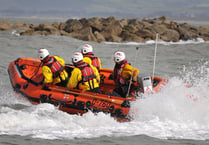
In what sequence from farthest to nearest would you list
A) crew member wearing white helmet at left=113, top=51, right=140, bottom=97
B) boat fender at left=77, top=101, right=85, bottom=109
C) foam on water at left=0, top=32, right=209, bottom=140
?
crew member wearing white helmet at left=113, top=51, right=140, bottom=97 < boat fender at left=77, top=101, right=85, bottom=109 < foam on water at left=0, top=32, right=209, bottom=140

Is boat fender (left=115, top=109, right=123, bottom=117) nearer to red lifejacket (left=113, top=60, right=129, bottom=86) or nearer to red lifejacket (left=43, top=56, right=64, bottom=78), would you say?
red lifejacket (left=113, top=60, right=129, bottom=86)

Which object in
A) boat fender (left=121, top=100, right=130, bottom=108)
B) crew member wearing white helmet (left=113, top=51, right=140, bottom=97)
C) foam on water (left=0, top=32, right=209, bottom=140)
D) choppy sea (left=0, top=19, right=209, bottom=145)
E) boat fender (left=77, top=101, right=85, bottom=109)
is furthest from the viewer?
crew member wearing white helmet (left=113, top=51, right=140, bottom=97)

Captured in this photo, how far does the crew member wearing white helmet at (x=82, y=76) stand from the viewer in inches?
297

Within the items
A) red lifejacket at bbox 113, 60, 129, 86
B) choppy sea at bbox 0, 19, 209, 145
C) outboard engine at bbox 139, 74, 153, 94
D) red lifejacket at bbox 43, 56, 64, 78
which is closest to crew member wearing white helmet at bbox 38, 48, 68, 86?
red lifejacket at bbox 43, 56, 64, 78

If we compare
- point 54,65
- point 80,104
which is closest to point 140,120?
point 80,104

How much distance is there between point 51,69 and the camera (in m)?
8.09

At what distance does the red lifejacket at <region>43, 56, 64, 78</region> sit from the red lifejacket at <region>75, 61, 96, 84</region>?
0.70m

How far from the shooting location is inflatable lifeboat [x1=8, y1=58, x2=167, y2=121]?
7426 mm

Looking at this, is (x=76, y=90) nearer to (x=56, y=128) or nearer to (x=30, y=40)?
(x=56, y=128)

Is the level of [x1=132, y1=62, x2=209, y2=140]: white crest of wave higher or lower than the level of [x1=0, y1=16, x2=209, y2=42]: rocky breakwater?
lower

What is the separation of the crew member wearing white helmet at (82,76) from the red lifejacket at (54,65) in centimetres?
45

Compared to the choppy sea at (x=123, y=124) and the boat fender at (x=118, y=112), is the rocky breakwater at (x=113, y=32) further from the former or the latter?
the boat fender at (x=118, y=112)

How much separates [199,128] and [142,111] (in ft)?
3.59

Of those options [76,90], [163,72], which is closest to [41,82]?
[76,90]
